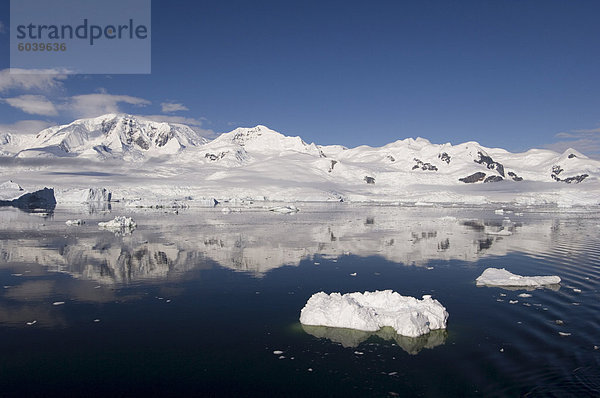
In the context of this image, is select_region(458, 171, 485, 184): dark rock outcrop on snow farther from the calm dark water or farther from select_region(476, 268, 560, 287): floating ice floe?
select_region(476, 268, 560, 287): floating ice floe

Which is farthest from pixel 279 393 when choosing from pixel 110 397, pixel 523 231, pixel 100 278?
pixel 523 231

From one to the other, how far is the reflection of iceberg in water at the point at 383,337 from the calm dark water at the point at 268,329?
0.08 meters

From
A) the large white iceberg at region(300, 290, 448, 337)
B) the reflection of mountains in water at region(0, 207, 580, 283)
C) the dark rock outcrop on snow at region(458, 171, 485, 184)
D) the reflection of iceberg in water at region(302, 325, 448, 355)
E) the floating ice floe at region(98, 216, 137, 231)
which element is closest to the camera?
the reflection of iceberg in water at region(302, 325, 448, 355)

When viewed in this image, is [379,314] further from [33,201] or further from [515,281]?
[33,201]

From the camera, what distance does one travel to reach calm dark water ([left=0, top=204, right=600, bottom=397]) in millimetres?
8531

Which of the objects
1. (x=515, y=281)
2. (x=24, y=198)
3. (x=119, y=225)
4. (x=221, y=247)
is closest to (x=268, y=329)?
(x=515, y=281)

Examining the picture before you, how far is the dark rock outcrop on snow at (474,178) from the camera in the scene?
18738 centimetres

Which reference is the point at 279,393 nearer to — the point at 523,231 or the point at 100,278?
the point at 100,278

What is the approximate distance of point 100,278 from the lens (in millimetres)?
17250

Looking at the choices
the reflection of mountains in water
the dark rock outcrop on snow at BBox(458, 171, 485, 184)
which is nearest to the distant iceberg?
the reflection of mountains in water

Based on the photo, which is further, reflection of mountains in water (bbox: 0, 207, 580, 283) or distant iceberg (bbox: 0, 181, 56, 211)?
distant iceberg (bbox: 0, 181, 56, 211)

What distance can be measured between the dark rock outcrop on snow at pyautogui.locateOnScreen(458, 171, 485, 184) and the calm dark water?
6877 inches

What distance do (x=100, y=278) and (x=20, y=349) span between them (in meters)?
7.49

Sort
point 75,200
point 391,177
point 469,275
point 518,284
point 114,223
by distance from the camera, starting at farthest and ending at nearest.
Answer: point 391,177
point 75,200
point 114,223
point 469,275
point 518,284
